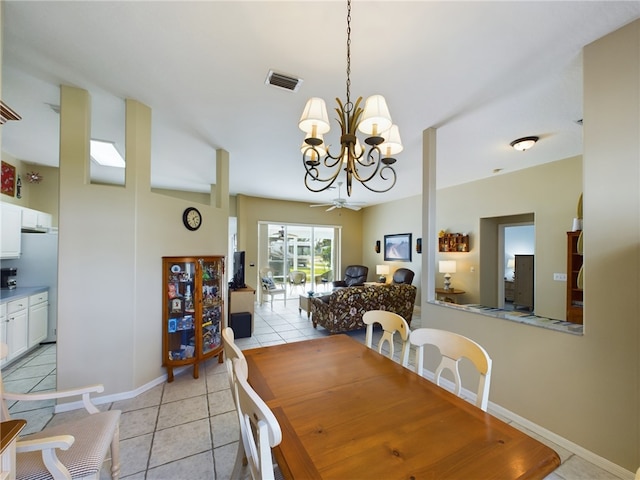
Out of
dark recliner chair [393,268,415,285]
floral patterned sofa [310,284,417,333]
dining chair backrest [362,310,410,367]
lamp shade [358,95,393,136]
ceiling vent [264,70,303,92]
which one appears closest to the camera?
lamp shade [358,95,393,136]

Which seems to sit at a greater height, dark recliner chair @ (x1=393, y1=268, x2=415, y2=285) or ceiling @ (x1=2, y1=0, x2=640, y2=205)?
ceiling @ (x1=2, y1=0, x2=640, y2=205)

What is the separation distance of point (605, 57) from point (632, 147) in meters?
0.65

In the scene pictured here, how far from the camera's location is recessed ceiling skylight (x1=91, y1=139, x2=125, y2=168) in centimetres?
349

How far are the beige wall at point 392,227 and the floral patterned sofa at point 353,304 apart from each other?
219 centimetres

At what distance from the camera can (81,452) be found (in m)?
1.30

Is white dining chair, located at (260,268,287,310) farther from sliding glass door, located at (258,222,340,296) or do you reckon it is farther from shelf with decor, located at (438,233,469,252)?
shelf with decor, located at (438,233,469,252)

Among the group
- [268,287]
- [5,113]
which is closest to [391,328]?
[5,113]

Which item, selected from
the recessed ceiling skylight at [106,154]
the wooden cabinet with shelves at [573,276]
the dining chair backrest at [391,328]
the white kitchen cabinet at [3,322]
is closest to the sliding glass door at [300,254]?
the recessed ceiling skylight at [106,154]

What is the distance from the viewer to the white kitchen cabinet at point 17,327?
9.93ft

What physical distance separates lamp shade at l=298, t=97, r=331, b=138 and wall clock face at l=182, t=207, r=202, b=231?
2.13 meters

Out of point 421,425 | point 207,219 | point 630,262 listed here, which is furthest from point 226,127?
point 630,262

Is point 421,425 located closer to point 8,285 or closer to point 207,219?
point 207,219

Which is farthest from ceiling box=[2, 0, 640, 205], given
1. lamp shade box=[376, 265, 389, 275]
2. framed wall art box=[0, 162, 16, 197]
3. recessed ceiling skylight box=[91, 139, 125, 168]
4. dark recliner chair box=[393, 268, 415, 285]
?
lamp shade box=[376, 265, 389, 275]

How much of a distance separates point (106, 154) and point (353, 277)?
608 centimetres
